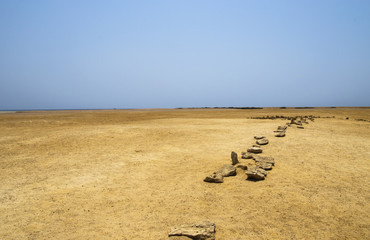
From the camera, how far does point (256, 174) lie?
7.23m

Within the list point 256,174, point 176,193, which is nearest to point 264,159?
point 256,174

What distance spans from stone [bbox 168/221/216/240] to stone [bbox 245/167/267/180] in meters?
3.09

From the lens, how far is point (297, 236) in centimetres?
438

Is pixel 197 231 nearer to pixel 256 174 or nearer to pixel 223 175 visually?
pixel 223 175

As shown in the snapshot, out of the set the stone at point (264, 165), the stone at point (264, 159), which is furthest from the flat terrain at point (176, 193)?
the stone at point (264, 159)

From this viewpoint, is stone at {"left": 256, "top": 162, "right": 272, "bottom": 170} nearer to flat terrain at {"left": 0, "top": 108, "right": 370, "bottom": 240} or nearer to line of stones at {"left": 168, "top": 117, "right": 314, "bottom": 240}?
line of stones at {"left": 168, "top": 117, "right": 314, "bottom": 240}

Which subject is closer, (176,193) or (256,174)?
(176,193)

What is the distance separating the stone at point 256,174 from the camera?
7225 mm

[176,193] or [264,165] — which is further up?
[264,165]

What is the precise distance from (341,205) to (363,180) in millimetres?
2356

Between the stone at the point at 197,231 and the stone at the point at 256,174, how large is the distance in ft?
10.1

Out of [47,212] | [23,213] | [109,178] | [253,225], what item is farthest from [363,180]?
[23,213]

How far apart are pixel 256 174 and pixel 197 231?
351cm

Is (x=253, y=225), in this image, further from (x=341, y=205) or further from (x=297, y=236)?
(x=341, y=205)
